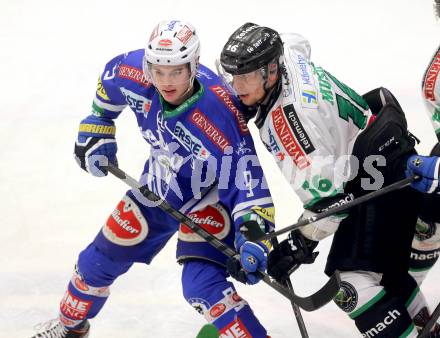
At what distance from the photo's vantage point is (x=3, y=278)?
4.94 m

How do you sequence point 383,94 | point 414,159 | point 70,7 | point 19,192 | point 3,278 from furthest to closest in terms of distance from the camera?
point 70,7 < point 19,192 < point 3,278 < point 383,94 < point 414,159

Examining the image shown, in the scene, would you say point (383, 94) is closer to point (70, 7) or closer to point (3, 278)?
point (3, 278)

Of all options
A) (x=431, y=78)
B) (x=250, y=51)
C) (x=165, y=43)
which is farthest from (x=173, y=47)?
(x=431, y=78)

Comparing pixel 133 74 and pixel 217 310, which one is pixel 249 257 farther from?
pixel 133 74

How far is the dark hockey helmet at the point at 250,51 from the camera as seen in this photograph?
3.70 meters

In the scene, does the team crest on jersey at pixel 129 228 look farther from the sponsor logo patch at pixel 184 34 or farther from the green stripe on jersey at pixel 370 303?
the green stripe on jersey at pixel 370 303

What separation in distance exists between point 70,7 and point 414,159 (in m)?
4.06

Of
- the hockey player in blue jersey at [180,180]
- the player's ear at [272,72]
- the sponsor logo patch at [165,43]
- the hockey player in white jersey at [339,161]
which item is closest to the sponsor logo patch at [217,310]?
the hockey player in blue jersey at [180,180]

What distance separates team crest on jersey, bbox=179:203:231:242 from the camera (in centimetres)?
410

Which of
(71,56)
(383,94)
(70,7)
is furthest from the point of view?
(70,7)

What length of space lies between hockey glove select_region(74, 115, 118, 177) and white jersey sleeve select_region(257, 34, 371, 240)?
87 centimetres

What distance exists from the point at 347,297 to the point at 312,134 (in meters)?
0.70

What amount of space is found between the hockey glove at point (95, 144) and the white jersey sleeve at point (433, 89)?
1.41 meters

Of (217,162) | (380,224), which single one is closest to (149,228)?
(217,162)
